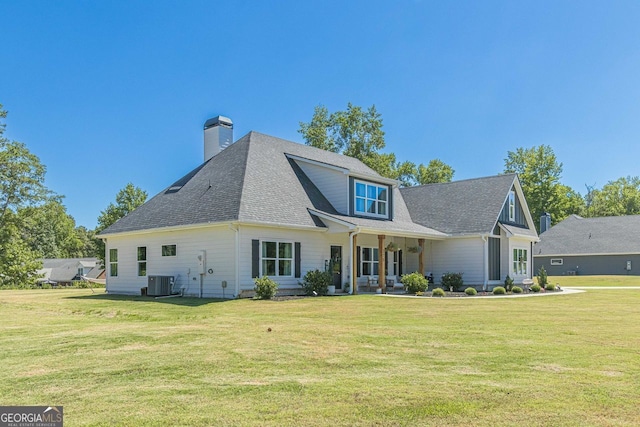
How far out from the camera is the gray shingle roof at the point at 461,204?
25.2 m

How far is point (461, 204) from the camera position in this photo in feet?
90.2

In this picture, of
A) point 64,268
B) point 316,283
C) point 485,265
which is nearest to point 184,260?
point 316,283

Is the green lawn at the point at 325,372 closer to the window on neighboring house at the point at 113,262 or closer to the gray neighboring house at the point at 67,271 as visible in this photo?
the window on neighboring house at the point at 113,262

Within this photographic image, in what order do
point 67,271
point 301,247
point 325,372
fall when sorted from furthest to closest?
point 67,271 < point 301,247 < point 325,372

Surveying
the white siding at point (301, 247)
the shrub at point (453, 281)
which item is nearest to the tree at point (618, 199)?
the shrub at point (453, 281)

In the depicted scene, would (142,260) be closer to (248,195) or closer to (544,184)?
(248,195)

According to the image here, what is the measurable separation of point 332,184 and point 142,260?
28.8ft

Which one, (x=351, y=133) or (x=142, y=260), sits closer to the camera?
(x=142, y=260)

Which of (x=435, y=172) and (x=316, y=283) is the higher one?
(x=435, y=172)

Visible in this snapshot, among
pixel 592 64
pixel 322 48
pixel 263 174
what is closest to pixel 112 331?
pixel 263 174

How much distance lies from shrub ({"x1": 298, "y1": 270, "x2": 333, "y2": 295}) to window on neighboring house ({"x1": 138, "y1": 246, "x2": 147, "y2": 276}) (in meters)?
Answer: 6.84

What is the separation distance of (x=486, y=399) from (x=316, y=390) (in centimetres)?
160

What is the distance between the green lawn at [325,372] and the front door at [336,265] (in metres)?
10.7

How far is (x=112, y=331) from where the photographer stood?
8.93 metres
